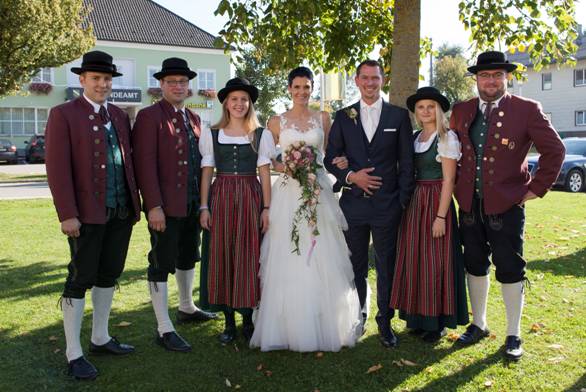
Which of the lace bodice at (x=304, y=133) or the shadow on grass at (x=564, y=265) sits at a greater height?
the lace bodice at (x=304, y=133)

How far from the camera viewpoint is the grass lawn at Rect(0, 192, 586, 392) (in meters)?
3.79

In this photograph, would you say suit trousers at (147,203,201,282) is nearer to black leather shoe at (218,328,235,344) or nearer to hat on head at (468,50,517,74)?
black leather shoe at (218,328,235,344)

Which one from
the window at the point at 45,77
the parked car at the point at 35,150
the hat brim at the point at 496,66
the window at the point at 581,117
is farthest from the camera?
the window at the point at 581,117

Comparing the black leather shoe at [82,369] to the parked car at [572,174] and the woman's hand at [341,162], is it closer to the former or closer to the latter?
the woman's hand at [341,162]

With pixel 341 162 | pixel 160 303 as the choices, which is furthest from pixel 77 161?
pixel 341 162

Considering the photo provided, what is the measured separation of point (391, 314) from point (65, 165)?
279 cm

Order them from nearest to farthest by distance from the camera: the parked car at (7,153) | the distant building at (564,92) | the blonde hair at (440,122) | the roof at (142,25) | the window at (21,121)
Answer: the blonde hair at (440,122), the parked car at (7,153), the window at (21,121), the roof at (142,25), the distant building at (564,92)

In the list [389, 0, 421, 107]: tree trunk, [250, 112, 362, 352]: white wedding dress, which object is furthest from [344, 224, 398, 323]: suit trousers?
[389, 0, 421, 107]: tree trunk

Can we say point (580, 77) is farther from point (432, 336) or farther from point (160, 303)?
point (160, 303)

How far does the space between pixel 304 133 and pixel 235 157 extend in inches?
24.0

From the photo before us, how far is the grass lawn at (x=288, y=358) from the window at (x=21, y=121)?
2799 cm

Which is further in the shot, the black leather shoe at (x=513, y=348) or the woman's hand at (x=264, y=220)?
the woman's hand at (x=264, y=220)

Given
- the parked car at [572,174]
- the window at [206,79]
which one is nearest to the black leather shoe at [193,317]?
the parked car at [572,174]

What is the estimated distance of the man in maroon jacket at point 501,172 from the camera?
13.6ft
